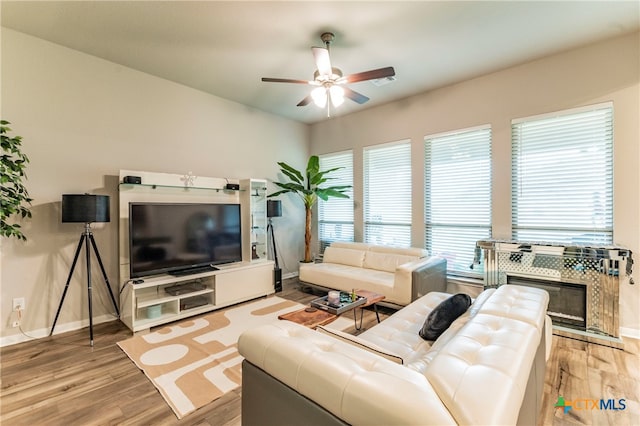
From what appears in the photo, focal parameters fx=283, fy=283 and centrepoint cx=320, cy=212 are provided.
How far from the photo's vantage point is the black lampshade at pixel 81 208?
9.21ft

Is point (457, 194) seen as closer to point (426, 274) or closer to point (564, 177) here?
point (564, 177)

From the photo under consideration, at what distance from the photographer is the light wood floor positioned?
1.86 m

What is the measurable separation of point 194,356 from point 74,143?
9.00ft

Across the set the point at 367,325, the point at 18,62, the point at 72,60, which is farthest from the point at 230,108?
the point at 367,325

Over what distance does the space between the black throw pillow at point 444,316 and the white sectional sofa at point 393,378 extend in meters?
0.30

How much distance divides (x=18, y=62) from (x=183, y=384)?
3584 millimetres

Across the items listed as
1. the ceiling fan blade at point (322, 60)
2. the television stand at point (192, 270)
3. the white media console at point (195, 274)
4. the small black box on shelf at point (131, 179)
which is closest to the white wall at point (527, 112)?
the ceiling fan blade at point (322, 60)

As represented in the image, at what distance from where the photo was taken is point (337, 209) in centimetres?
568

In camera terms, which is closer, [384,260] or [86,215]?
[86,215]

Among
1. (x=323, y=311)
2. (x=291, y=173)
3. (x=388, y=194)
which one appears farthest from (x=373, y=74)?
(x=291, y=173)

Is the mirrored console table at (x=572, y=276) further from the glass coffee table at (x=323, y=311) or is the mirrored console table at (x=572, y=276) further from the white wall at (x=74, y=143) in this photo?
the white wall at (x=74, y=143)

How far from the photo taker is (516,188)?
363 centimetres

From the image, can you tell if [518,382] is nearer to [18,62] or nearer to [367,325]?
[367,325]

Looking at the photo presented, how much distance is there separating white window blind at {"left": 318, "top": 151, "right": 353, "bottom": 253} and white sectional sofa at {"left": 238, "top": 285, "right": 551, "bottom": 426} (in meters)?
3.91
